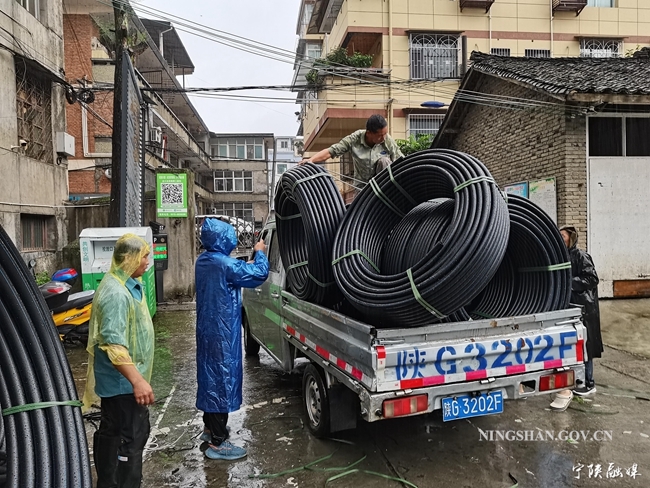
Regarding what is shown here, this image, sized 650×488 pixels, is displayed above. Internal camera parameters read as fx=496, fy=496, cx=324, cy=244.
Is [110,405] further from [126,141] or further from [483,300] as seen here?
[126,141]

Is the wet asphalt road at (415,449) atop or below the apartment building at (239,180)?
below

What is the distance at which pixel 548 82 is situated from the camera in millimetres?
8117

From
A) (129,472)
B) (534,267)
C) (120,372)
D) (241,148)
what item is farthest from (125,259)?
(241,148)

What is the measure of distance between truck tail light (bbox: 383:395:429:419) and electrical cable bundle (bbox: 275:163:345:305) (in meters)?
1.09

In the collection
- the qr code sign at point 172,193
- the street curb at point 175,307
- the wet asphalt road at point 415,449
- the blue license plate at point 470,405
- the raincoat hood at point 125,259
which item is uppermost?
the qr code sign at point 172,193

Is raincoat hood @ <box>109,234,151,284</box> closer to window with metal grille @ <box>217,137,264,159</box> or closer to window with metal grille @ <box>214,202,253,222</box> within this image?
window with metal grille @ <box>214,202,253,222</box>

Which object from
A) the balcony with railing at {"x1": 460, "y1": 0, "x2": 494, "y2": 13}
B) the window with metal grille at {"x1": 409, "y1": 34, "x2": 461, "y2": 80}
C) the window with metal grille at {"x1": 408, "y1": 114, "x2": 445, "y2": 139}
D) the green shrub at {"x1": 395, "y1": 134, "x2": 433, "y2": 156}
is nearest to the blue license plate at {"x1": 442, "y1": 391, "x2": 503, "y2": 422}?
the green shrub at {"x1": 395, "y1": 134, "x2": 433, "y2": 156}

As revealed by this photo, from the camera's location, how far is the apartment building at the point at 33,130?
30.5 feet

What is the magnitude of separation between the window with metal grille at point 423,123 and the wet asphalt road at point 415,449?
14128 millimetres

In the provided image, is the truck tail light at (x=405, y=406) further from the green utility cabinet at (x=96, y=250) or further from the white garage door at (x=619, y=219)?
the white garage door at (x=619, y=219)

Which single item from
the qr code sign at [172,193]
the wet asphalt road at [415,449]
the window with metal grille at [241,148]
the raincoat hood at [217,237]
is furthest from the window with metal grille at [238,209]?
the raincoat hood at [217,237]

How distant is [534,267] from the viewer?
3.49 m

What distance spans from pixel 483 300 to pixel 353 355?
1.28 meters

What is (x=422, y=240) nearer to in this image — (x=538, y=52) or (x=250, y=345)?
(x=250, y=345)
